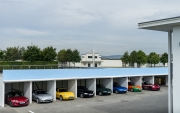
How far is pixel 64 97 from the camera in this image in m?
22.2

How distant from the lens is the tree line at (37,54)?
48.2 m

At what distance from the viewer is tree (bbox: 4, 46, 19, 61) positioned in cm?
5891

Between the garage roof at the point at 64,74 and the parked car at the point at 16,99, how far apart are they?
54.0 inches

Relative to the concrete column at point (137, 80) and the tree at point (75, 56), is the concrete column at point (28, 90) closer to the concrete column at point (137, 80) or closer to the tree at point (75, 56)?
the concrete column at point (137, 80)

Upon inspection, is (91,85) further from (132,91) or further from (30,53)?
(30,53)

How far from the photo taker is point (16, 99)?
62.7 ft

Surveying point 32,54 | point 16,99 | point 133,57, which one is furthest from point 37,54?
point 133,57

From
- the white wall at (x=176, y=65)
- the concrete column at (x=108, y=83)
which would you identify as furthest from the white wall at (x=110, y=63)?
the white wall at (x=176, y=65)

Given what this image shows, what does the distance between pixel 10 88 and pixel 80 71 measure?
7.26 m

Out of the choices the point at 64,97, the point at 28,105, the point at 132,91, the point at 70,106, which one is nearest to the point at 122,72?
the point at 132,91

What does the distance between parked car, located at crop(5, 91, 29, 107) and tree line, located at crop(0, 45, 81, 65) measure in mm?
28212

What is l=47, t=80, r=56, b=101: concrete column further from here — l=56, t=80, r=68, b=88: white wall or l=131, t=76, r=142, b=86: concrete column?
l=131, t=76, r=142, b=86: concrete column

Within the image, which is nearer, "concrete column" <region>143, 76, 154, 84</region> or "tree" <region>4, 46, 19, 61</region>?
"concrete column" <region>143, 76, 154, 84</region>

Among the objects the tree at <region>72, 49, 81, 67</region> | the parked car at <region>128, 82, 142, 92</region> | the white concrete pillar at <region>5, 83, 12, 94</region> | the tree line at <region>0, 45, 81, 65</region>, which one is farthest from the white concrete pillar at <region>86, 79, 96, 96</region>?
the tree at <region>72, 49, 81, 67</region>
